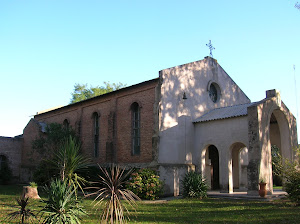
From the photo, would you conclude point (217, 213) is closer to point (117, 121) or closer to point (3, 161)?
point (117, 121)

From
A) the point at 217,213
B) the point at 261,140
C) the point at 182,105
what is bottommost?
the point at 217,213

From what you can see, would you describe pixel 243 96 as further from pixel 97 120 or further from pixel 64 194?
pixel 64 194

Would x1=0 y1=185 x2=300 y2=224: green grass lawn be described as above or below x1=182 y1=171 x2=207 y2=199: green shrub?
below

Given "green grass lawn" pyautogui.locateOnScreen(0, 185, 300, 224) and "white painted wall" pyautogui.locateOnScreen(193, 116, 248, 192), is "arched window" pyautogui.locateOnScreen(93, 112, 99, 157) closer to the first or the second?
"white painted wall" pyautogui.locateOnScreen(193, 116, 248, 192)

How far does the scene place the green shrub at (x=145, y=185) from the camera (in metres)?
16.5

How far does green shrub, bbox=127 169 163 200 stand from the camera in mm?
16516

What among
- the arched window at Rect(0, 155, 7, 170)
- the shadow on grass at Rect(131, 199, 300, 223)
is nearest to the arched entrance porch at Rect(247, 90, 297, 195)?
the shadow on grass at Rect(131, 199, 300, 223)

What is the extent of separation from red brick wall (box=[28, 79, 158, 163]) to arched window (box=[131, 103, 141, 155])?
28 centimetres

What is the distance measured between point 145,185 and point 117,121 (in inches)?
271

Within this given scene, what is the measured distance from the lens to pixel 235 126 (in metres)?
18.0

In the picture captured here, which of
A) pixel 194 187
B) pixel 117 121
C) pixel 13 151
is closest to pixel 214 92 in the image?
pixel 117 121

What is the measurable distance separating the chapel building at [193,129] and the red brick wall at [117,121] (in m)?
0.07

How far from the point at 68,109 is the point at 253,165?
1785cm

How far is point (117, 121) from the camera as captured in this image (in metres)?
22.3
